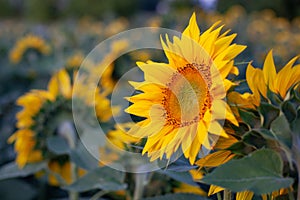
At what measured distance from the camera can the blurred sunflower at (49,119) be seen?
1009 mm

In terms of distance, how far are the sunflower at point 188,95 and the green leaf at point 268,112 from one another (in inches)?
1.2

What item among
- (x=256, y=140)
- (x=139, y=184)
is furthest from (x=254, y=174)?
(x=139, y=184)

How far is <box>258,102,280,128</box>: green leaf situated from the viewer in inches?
17.5

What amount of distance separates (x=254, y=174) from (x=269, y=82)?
0.10 meters

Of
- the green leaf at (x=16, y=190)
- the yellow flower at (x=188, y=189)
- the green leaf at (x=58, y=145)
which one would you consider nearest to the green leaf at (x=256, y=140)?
the yellow flower at (x=188, y=189)

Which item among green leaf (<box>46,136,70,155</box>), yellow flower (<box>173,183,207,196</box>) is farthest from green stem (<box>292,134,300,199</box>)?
green leaf (<box>46,136,70,155</box>)

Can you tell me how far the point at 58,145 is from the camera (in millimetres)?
995

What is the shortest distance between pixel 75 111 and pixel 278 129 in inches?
25.7

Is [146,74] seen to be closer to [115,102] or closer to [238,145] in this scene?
[238,145]

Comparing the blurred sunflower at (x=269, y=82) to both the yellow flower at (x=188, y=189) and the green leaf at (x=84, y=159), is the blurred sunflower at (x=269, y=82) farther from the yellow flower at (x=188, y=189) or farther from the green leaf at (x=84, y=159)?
the green leaf at (x=84, y=159)

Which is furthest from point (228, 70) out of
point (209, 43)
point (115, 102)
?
point (115, 102)

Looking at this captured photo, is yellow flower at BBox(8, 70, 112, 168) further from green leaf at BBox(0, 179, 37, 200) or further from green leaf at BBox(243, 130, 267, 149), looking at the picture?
green leaf at BBox(243, 130, 267, 149)

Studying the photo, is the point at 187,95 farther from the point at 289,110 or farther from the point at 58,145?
the point at 58,145

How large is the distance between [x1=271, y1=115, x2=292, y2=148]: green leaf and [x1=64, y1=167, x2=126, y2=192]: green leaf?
391mm
